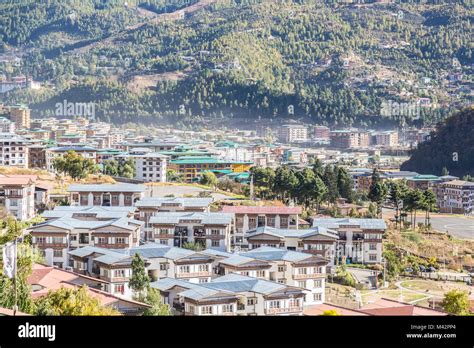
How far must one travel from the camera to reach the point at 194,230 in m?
7.54

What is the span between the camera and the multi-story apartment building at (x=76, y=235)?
673 centimetres

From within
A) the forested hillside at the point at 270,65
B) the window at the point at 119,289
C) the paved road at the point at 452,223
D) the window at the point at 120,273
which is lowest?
the paved road at the point at 452,223

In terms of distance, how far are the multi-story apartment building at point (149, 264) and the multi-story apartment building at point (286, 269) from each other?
0.49 feet

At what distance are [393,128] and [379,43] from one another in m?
7.86

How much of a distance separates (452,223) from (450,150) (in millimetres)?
7536

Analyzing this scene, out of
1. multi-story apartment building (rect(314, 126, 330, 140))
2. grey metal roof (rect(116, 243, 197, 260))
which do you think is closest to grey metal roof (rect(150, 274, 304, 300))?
grey metal roof (rect(116, 243, 197, 260))

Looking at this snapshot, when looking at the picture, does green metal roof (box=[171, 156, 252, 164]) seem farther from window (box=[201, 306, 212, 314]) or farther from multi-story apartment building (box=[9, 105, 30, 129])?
window (box=[201, 306, 212, 314])

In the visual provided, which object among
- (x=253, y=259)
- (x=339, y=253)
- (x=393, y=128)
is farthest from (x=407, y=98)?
(x=253, y=259)

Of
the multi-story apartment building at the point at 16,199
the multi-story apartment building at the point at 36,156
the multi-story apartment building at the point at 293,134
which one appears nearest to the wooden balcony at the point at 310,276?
the multi-story apartment building at the point at 16,199

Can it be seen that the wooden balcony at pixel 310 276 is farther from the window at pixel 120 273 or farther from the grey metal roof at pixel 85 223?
the grey metal roof at pixel 85 223

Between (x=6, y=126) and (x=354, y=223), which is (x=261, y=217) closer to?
(x=354, y=223)

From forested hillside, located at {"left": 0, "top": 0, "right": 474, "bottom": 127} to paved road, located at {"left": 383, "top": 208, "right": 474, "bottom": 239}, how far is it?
14016 mm

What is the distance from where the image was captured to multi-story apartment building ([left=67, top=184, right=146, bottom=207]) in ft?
29.7

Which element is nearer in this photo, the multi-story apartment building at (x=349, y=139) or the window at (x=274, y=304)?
the window at (x=274, y=304)
